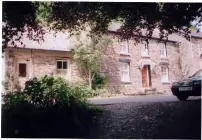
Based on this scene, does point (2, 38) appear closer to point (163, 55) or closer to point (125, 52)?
point (125, 52)

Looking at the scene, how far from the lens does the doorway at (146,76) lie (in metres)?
3.44

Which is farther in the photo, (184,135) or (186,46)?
(186,46)

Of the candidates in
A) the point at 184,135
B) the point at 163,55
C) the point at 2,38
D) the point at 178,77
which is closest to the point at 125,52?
the point at 163,55

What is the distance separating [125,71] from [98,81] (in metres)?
0.35

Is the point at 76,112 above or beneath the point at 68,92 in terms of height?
beneath

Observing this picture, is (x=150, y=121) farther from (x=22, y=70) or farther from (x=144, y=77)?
(x=22, y=70)

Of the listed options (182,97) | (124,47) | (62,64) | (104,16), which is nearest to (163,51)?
(124,47)

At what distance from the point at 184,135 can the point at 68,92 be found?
55.6 inches

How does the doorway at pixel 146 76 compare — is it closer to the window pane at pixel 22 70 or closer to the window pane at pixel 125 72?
the window pane at pixel 125 72

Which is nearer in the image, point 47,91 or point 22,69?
point 22,69

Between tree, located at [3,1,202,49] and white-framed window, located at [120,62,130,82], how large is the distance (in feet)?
1.13

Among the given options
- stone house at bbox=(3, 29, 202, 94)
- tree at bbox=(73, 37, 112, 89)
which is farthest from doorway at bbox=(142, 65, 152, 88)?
tree at bbox=(73, 37, 112, 89)

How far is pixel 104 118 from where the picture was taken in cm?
340

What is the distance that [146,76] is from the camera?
3.46 m
